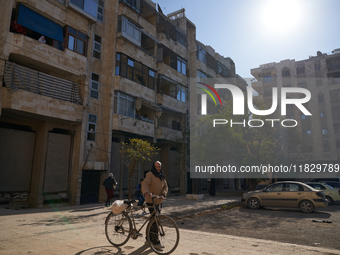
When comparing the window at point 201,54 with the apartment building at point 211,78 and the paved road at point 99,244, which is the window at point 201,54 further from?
the paved road at point 99,244

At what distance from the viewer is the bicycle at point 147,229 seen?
5231 mm

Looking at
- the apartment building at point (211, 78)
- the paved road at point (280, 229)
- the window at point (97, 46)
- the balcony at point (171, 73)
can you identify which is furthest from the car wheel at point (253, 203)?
the balcony at point (171, 73)

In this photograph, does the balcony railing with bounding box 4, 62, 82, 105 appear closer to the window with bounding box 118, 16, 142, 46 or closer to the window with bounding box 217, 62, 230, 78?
the window with bounding box 118, 16, 142, 46

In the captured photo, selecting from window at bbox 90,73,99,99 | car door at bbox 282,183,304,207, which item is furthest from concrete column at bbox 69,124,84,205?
car door at bbox 282,183,304,207

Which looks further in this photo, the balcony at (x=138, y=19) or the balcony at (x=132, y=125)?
the balcony at (x=138, y=19)

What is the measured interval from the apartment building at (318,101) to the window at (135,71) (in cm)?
2605

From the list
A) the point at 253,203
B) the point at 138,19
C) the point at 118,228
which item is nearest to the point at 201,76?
the point at 138,19

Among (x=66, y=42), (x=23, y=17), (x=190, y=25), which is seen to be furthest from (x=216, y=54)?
(x=23, y=17)

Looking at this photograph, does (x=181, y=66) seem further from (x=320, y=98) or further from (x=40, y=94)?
(x=320, y=98)

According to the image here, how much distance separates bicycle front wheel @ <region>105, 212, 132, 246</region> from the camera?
5762 mm

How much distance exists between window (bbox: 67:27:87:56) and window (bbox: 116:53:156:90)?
3098 millimetres

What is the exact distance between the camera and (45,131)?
1656cm

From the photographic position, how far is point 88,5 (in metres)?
19.2

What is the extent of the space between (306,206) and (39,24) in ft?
57.8
